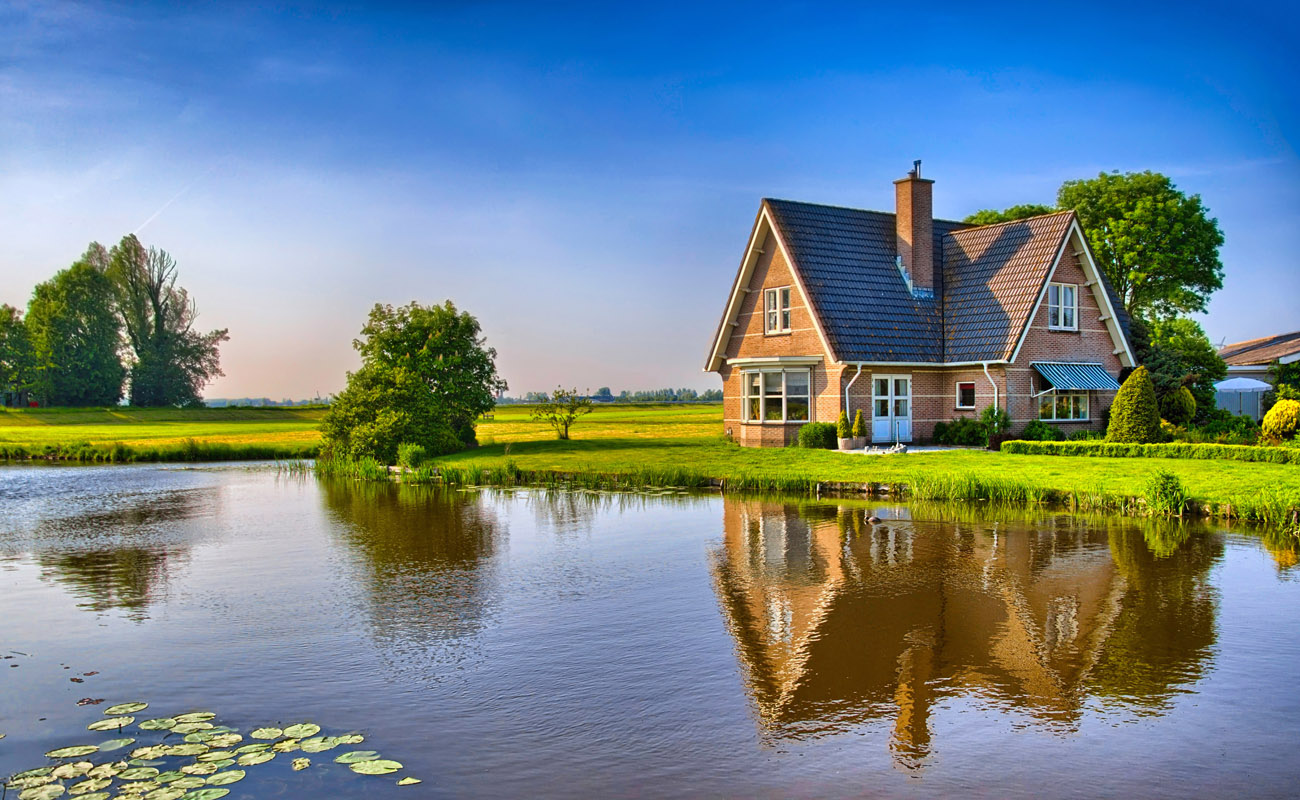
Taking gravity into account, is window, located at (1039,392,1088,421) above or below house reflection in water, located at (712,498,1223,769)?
above

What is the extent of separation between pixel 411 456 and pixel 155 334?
60.0 meters

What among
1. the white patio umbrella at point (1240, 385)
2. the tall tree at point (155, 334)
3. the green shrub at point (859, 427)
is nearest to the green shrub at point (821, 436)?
the green shrub at point (859, 427)

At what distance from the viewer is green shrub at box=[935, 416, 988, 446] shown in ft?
104

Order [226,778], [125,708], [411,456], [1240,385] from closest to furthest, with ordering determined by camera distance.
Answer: [226,778], [125,708], [411,456], [1240,385]

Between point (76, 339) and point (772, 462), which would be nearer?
point (772, 462)

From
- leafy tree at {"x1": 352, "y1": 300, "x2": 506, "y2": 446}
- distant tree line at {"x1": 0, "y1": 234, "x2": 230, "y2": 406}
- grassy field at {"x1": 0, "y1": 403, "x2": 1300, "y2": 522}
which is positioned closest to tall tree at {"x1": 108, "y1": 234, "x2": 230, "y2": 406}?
distant tree line at {"x1": 0, "y1": 234, "x2": 230, "y2": 406}

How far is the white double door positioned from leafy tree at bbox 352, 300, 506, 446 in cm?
1774

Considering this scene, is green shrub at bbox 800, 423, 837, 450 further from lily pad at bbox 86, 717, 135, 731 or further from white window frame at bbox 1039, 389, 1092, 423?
lily pad at bbox 86, 717, 135, 731

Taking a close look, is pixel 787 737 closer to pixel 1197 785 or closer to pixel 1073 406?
pixel 1197 785

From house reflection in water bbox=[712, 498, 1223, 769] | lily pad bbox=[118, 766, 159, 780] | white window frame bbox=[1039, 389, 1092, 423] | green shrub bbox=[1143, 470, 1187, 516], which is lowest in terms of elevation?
lily pad bbox=[118, 766, 159, 780]

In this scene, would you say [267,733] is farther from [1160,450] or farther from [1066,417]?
[1066,417]

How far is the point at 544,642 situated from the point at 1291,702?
7.39 metres

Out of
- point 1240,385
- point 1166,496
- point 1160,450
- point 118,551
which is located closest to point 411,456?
point 118,551

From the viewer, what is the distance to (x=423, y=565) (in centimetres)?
1590
